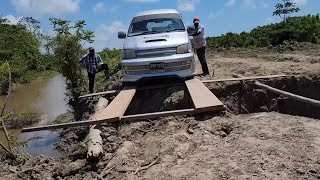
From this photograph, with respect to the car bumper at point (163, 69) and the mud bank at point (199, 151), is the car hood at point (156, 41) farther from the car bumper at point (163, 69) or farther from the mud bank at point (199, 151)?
the mud bank at point (199, 151)

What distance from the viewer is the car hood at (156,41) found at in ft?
31.2

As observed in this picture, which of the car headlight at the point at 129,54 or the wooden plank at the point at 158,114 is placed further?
the car headlight at the point at 129,54

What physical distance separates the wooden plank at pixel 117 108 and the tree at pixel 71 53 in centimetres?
479

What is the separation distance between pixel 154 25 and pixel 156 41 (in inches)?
47.7

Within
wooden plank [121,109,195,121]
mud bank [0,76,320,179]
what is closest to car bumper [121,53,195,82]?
mud bank [0,76,320,179]

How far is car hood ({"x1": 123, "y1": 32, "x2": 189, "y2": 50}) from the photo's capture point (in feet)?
31.2

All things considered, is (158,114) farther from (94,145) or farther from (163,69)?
(163,69)

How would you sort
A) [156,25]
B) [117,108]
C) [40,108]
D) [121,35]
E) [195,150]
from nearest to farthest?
1. [195,150]
2. [117,108]
3. [121,35]
4. [156,25]
5. [40,108]

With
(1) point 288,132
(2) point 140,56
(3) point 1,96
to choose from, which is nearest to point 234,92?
(2) point 140,56

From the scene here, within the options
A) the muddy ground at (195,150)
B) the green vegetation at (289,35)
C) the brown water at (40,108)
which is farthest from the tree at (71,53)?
the green vegetation at (289,35)

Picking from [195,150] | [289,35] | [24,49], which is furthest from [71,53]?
[24,49]

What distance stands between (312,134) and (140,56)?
484cm

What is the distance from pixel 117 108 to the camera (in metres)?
8.07

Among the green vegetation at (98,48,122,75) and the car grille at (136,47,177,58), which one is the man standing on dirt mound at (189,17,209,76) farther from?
the green vegetation at (98,48,122,75)
